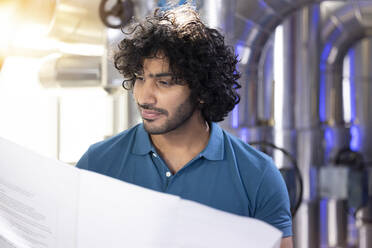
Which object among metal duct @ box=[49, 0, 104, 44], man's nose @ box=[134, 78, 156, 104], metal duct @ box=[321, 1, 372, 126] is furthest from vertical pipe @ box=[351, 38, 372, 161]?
man's nose @ box=[134, 78, 156, 104]

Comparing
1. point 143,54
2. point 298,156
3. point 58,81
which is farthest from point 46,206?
point 298,156

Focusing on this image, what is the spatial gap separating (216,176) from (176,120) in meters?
0.18

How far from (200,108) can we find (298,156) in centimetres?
167

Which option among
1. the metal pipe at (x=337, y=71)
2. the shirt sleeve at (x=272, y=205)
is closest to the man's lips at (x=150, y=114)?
the shirt sleeve at (x=272, y=205)

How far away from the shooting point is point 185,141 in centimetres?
131

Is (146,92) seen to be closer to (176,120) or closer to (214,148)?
(176,120)

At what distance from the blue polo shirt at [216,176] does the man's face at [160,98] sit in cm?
9

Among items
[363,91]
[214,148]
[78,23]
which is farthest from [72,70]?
[363,91]

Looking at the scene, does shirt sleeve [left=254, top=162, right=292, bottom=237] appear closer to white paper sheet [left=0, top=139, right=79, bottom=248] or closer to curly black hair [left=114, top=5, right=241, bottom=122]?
curly black hair [left=114, top=5, right=241, bottom=122]

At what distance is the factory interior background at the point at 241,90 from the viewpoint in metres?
2.12

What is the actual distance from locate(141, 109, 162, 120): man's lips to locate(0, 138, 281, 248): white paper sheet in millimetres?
460

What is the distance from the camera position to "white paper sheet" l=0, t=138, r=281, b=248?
0.66 metres

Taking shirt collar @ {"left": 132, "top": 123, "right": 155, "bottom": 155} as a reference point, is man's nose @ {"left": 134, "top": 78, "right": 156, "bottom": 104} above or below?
above

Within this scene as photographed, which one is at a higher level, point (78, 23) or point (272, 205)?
point (78, 23)
